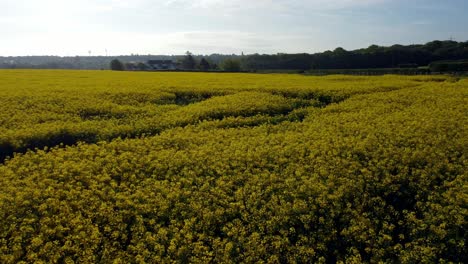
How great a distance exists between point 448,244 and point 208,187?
176 inches

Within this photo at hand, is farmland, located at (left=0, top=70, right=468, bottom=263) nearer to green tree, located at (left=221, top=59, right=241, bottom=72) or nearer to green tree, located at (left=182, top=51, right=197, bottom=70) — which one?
green tree, located at (left=221, top=59, right=241, bottom=72)

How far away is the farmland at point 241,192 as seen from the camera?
7.06 m

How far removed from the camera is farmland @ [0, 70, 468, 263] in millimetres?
7062

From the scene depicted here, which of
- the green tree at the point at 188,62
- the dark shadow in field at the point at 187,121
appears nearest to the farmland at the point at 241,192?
the dark shadow in field at the point at 187,121

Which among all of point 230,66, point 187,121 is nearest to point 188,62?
point 230,66

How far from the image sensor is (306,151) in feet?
38.7

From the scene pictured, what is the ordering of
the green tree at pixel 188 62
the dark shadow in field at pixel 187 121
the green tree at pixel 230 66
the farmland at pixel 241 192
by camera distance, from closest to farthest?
the farmland at pixel 241 192, the dark shadow in field at pixel 187 121, the green tree at pixel 230 66, the green tree at pixel 188 62

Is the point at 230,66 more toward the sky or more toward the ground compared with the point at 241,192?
more toward the sky

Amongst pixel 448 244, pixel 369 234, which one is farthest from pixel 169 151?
pixel 448 244

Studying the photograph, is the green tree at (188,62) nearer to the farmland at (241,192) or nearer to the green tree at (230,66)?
the green tree at (230,66)

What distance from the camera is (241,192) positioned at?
8922 millimetres

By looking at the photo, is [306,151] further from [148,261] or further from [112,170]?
[148,261]

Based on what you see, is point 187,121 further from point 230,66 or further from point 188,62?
point 188,62

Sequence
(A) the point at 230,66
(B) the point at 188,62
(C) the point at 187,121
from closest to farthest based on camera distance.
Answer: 1. (C) the point at 187,121
2. (A) the point at 230,66
3. (B) the point at 188,62
